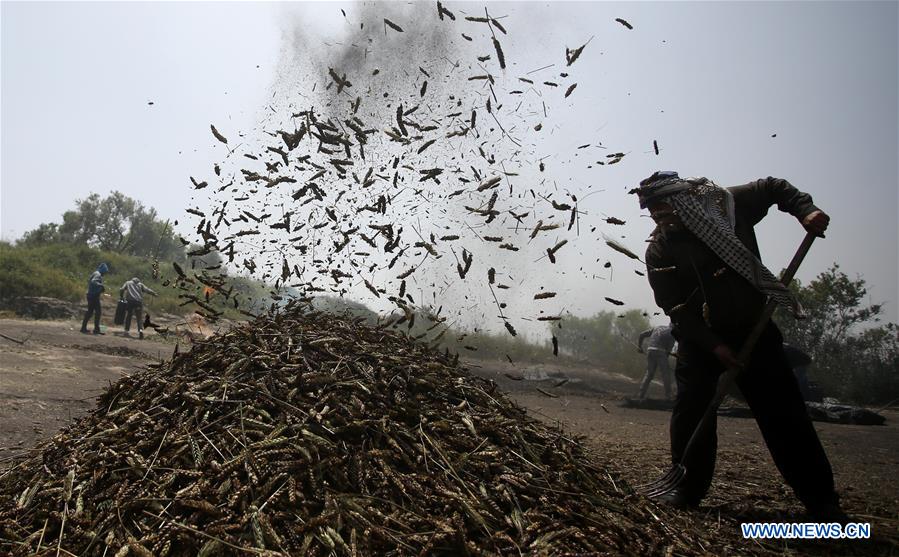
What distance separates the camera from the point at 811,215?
3133 mm

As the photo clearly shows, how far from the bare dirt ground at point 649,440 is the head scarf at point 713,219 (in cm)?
121

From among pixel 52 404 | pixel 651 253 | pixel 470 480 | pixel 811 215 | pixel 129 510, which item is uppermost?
pixel 811 215

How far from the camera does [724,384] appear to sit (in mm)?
3109

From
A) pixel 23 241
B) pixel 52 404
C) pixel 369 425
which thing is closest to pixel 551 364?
pixel 52 404

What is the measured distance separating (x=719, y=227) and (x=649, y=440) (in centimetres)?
340

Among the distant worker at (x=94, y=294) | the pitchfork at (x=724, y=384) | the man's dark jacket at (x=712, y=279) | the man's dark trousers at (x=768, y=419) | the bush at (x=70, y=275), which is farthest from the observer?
the bush at (x=70, y=275)

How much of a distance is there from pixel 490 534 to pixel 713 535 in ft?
4.36

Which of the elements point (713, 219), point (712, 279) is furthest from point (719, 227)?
point (712, 279)

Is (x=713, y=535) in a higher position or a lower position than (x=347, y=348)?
lower

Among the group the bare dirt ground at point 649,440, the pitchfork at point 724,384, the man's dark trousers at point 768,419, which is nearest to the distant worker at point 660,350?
the bare dirt ground at point 649,440

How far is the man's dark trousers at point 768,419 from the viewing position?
9.56 ft

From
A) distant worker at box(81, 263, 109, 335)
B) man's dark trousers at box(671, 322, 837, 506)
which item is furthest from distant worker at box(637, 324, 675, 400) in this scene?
distant worker at box(81, 263, 109, 335)

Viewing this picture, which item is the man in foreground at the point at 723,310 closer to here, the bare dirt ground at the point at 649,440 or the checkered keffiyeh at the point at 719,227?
the checkered keffiyeh at the point at 719,227

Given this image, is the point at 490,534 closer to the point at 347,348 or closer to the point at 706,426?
the point at 347,348
